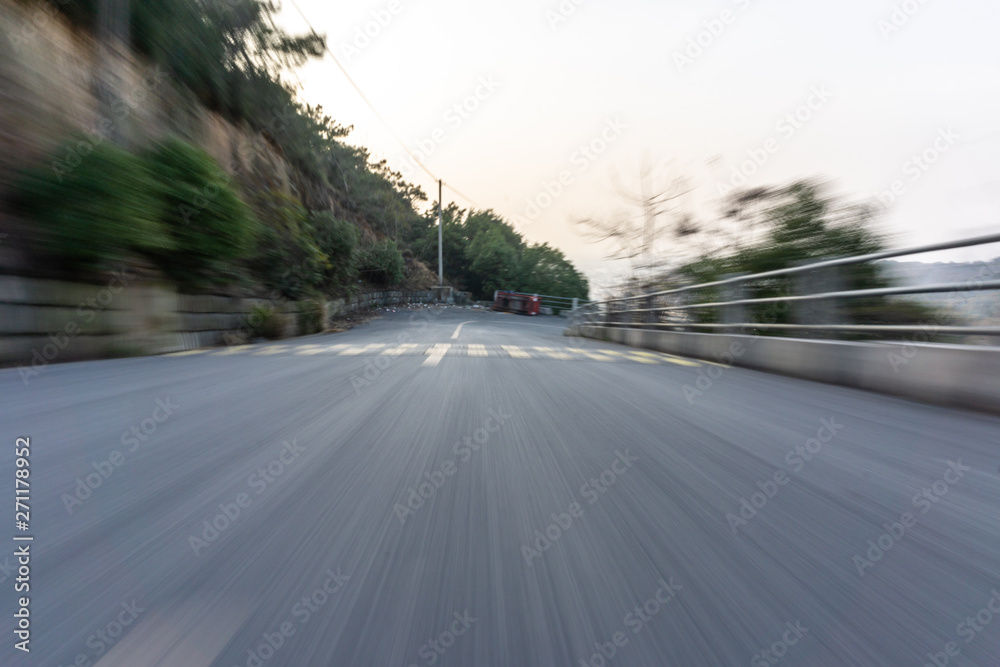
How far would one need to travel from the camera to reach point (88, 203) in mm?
5898

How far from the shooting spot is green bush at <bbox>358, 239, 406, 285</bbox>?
35.6m

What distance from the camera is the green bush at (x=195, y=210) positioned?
25.8ft

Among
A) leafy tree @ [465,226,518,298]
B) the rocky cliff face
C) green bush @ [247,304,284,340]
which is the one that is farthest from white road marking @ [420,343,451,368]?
leafy tree @ [465,226,518,298]

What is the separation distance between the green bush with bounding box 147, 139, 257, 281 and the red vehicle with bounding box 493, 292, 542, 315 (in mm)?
27611

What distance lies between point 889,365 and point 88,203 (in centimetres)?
897

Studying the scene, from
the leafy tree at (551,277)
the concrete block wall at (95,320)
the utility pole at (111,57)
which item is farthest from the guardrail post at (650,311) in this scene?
the leafy tree at (551,277)

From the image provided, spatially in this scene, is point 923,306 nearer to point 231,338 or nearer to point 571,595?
point 571,595

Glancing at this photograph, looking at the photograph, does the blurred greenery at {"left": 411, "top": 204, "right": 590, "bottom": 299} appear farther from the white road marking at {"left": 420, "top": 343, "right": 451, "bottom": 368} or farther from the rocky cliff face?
the white road marking at {"left": 420, "top": 343, "right": 451, "bottom": 368}

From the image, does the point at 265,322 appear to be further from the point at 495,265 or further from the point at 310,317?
the point at 495,265

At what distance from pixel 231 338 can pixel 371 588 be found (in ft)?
34.6

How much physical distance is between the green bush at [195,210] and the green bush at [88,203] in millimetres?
1101

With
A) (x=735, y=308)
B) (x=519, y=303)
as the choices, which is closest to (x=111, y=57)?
(x=735, y=308)

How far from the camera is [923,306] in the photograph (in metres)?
4.47

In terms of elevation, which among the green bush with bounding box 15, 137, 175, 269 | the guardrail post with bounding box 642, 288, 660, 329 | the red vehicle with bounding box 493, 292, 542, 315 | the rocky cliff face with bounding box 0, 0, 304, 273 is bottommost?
the red vehicle with bounding box 493, 292, 542, 315
